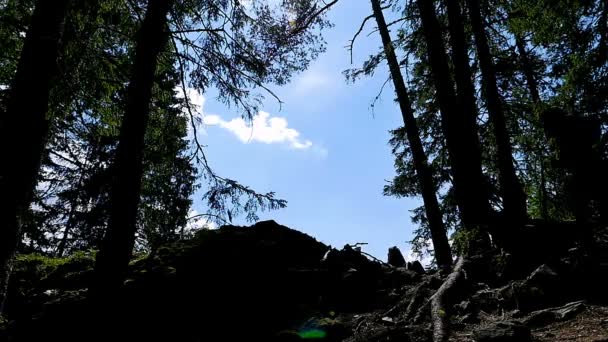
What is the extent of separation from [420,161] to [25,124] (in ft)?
29.5

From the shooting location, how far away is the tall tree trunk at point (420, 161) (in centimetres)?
1016

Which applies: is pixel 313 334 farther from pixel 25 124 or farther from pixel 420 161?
pixel 420 161

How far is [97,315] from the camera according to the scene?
17.1 ft

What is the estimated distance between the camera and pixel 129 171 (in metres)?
5.71

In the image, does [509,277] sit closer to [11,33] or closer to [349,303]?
[349,303]

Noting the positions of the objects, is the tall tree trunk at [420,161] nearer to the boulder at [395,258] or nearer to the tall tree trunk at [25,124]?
the boulder at [395,258]

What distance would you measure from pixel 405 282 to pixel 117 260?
Result: 13.7ft

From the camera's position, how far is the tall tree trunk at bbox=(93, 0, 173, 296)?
215 inches

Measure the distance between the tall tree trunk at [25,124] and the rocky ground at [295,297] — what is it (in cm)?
139

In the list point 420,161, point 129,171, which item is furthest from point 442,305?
point 420,161

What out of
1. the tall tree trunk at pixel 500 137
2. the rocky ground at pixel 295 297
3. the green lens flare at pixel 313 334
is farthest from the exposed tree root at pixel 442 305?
the tall tree trunk at pixel 500 137

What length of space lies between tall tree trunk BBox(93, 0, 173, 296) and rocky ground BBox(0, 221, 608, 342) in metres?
0.49

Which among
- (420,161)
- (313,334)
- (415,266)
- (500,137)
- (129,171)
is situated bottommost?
(313,334)

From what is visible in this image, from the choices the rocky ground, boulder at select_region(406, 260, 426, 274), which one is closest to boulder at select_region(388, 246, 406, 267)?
boulder at select_region(406, 260, 426, 274)
